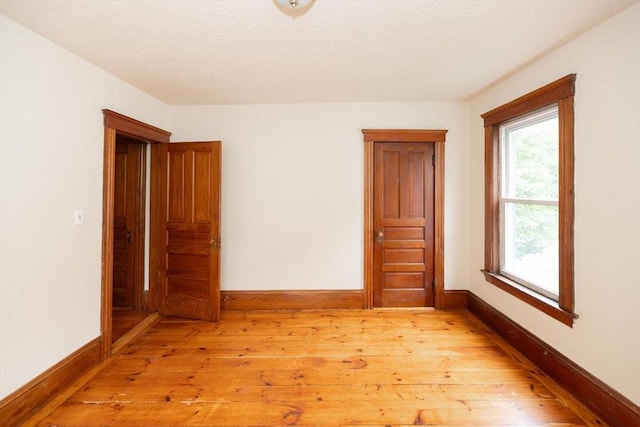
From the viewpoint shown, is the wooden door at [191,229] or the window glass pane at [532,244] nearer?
the window glass pane at [532,244]

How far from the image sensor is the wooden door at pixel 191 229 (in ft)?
11.2

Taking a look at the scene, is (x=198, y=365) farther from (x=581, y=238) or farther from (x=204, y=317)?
(x=581, y=238)

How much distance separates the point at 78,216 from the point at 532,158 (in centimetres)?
391

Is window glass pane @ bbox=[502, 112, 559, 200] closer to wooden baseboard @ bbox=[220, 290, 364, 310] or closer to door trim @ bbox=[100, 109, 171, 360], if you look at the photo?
wooden baseboard @ bbox=[220, 290, 364, 310]

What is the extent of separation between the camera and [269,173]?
377cm

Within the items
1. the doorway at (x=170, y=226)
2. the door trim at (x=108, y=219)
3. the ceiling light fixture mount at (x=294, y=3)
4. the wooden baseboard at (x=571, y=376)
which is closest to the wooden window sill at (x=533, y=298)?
the wooden baseboard at (x=571, y=376)

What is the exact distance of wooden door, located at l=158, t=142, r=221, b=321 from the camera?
11.2 feet

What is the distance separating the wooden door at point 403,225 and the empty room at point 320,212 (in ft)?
0.09

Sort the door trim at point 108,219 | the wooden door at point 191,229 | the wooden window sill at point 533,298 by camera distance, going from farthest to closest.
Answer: the wooden door at point 191,229 → the door trim at point 108,219 → the wooden window sill at point 533,298

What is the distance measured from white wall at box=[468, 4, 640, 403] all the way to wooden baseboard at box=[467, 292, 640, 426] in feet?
0.17

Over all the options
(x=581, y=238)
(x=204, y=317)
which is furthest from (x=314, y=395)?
(x=581, y=238)

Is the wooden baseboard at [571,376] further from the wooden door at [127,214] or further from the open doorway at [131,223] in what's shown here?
the wooden door at [127,214]

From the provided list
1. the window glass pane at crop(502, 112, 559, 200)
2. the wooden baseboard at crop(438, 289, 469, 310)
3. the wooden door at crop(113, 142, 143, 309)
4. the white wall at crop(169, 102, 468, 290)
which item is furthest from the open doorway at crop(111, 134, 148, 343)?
the window glass pane at crop(502, 112, 559, 200)

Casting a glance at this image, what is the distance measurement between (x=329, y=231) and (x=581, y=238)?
93.3 inches
